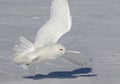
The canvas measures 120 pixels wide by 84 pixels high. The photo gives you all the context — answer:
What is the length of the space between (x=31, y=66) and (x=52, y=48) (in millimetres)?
241

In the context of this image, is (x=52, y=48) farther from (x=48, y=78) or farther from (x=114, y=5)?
(x=114, y=5)

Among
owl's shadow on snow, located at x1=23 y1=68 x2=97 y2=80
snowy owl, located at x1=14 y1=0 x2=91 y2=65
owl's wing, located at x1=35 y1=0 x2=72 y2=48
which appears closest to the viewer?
snowy owl, located at x1=14 y1=0 x2=91 y2=65

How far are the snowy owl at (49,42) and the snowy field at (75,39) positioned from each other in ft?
0.59

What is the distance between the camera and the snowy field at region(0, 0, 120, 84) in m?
4.85

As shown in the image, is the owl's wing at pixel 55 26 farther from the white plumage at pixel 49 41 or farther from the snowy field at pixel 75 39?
the snowy field at pixel 75 39

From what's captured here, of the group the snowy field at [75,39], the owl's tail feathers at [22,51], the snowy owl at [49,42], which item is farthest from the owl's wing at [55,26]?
the snowy field at [75,39]

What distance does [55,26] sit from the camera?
17.2ft

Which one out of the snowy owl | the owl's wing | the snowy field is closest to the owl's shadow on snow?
the snowy field

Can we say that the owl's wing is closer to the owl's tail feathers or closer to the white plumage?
the white plumage

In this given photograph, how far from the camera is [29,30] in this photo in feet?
20.3

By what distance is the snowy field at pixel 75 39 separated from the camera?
15.9 ft

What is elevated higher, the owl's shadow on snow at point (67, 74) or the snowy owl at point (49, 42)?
the snowy owl at point (49, 42)

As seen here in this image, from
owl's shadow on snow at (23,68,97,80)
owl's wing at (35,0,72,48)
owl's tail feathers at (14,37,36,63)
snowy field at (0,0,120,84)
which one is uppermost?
owl's wing at (35,0,72,48)

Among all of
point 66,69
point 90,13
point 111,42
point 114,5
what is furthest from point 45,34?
point 114,5
